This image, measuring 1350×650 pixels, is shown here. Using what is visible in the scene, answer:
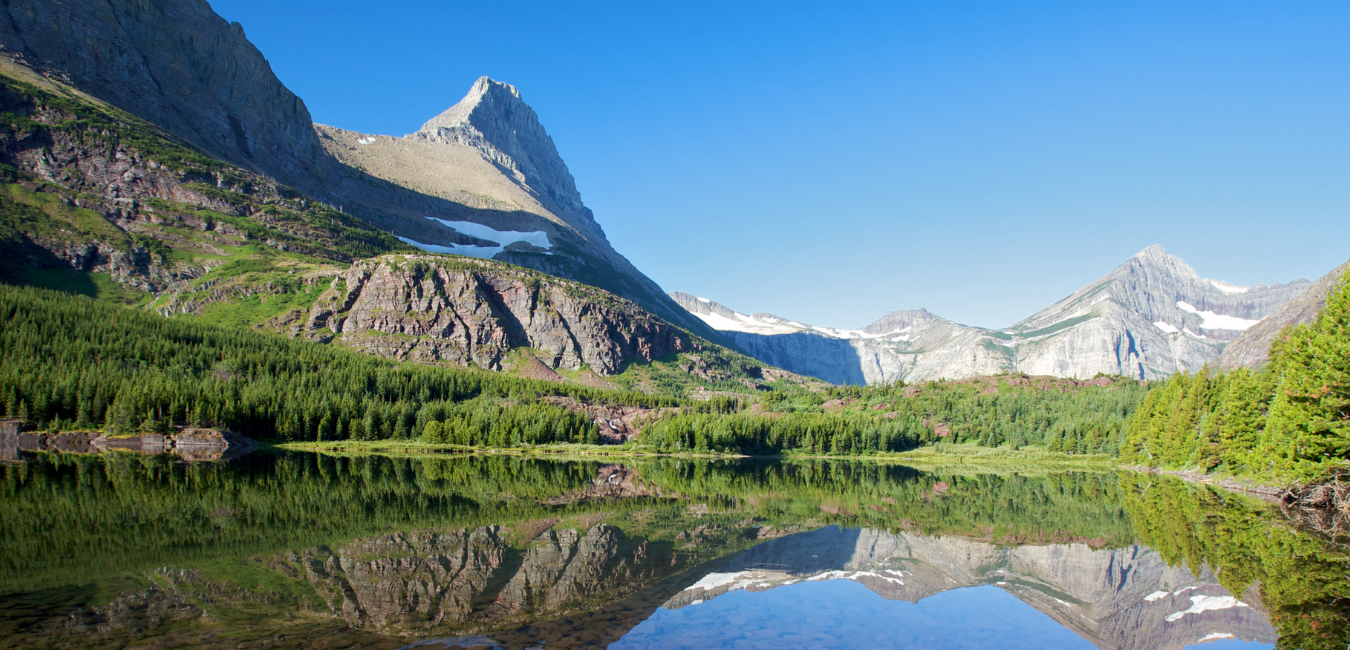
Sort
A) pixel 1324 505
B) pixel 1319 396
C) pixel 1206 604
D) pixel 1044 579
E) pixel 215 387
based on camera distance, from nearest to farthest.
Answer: pixel 1206 604 < pixel 1044 579 < pixel 1319 396 < pixel 1324 505 < pixel 215 387

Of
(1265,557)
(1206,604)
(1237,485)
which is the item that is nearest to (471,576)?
(1206,604)

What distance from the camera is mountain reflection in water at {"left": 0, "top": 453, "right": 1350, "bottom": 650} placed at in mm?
16297

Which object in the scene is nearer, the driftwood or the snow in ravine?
the snow in ravine

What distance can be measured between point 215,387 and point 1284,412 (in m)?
123

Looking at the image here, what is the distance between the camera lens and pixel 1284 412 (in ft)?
122

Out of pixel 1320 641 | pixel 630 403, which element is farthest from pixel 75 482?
pixel 630 403

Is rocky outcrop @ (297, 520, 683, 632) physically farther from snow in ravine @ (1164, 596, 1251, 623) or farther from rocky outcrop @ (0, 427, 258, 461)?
rocky outcrop @ (0, 427, 258, 461)

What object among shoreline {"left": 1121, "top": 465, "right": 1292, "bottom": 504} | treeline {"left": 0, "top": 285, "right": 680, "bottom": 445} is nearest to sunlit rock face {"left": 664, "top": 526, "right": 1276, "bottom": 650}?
shoreline {"left": 1121, "top": 465, "right": 1292, "bottom": 504}

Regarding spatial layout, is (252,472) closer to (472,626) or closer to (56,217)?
(472,626)

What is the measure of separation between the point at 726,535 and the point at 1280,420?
34.3 meters

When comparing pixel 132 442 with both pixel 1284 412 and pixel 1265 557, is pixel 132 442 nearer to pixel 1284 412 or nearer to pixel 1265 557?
pixel 1265 557

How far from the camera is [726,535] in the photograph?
1252 inches

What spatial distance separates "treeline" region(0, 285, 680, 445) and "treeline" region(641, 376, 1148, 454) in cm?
2408

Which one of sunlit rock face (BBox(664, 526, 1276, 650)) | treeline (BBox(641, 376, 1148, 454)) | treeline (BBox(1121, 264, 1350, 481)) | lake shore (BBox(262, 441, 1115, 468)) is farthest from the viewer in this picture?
treeline (BBox(641, 376, 1148, 454))
